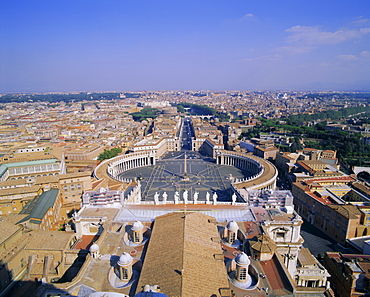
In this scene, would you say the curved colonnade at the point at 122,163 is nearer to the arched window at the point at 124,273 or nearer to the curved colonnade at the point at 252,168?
the curved colonnade at the point at 252,168

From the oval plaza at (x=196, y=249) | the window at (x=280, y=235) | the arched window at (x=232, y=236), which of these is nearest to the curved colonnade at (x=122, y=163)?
the oval plaza at (x=196, y=249)

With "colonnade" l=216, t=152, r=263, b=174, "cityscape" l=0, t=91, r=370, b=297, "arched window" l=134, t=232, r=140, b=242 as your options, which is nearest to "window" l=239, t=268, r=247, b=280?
"cityscape" l=0, t=91, r=370, b=297

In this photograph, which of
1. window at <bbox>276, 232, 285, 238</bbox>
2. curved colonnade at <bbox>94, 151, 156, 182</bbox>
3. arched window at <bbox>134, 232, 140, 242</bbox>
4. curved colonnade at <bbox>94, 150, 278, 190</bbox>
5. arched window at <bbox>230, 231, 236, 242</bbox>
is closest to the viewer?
arched window at <bbox>134, 232, 140, 242</bbox>

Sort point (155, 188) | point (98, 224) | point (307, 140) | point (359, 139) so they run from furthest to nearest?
1. point (307, 140)
2. point (359, 139)
3. point (155, 188)
4. point (98, 224)

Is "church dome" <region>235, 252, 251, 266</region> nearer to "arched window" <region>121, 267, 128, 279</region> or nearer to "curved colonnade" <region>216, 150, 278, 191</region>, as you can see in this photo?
"arched window" <region>121, 267, 128, 279</region>

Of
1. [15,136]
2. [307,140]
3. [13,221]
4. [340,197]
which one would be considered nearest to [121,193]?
[13,221]

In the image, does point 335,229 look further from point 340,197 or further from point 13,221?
point 13,221

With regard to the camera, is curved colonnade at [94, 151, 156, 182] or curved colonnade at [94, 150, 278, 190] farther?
curved colonnade at [94, 151, 156, 182]

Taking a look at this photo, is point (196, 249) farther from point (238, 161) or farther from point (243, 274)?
point (238, 161)
